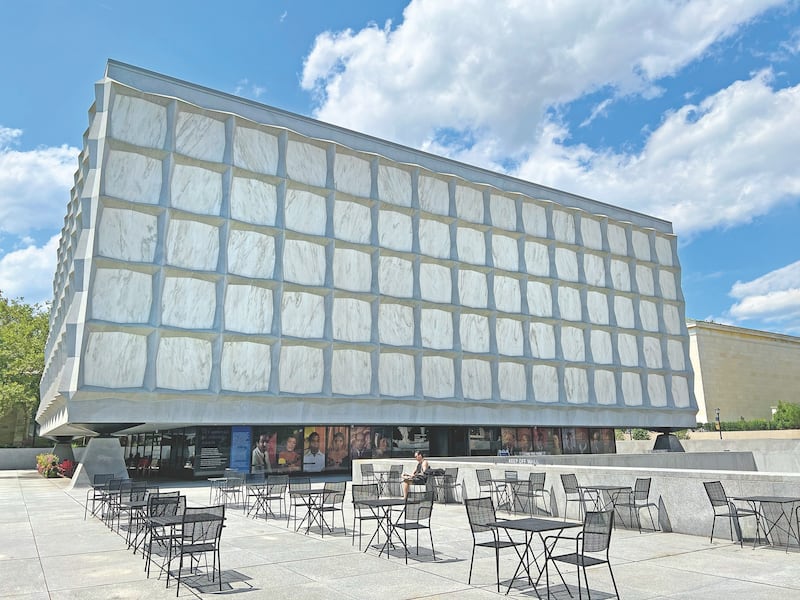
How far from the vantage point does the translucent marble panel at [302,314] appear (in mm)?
33281

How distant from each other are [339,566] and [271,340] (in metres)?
23.3

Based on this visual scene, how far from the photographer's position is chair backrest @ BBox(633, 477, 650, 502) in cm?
1295

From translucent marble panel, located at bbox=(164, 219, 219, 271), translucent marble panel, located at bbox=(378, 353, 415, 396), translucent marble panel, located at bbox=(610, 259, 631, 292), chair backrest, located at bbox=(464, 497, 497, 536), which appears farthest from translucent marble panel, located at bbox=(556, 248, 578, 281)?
chair backrest, located at bbox=(464, 497, 497, 536)

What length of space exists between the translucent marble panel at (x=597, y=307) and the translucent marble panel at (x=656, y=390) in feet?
21.2

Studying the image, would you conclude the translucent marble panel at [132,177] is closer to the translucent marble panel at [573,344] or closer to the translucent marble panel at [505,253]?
the translucent marble panel at [505,253]

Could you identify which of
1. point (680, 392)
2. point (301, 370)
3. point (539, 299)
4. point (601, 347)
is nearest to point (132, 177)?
point (301, 370)

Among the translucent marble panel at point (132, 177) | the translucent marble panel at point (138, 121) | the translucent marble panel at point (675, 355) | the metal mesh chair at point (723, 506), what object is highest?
the translucent marble panel at point (138, 121)

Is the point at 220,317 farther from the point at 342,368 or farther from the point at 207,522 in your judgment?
the point at 207,522

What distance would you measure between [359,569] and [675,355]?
158ft

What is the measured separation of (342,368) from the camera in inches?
1361

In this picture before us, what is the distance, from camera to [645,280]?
51.3 meters

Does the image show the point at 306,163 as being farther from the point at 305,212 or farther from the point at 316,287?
the point at 316,287

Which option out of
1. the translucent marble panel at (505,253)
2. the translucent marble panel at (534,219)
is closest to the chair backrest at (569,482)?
the translucent marble panel at (505,253)

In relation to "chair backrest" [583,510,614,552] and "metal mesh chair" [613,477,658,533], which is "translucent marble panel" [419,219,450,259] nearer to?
"metal mesh chair" [613,477,658,533]
